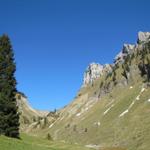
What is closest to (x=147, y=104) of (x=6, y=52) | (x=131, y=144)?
(x=131, y=144)

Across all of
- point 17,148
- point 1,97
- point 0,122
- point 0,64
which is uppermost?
Answer: point 0,64

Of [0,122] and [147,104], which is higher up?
[147,104]

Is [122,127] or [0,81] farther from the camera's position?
[122,127]

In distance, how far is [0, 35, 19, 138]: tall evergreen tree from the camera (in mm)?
44656

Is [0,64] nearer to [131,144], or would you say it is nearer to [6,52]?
[6,52]

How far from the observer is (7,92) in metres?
45.8

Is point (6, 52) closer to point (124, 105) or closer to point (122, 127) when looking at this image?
point (122, 127)

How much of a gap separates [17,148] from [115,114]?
160 metres

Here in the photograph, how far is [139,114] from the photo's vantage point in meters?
166

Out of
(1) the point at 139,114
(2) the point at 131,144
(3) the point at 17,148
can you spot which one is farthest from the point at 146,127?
(3) the point at 17,148

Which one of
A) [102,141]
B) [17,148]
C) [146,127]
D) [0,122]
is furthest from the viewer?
[102,141]

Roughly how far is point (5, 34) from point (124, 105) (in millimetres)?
154201

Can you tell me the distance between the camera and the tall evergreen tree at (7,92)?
44656mm

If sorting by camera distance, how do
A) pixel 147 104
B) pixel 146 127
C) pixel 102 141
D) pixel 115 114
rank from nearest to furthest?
pixel 146 127, pixel 102 141, pixel 147 104, pixel 115 114
